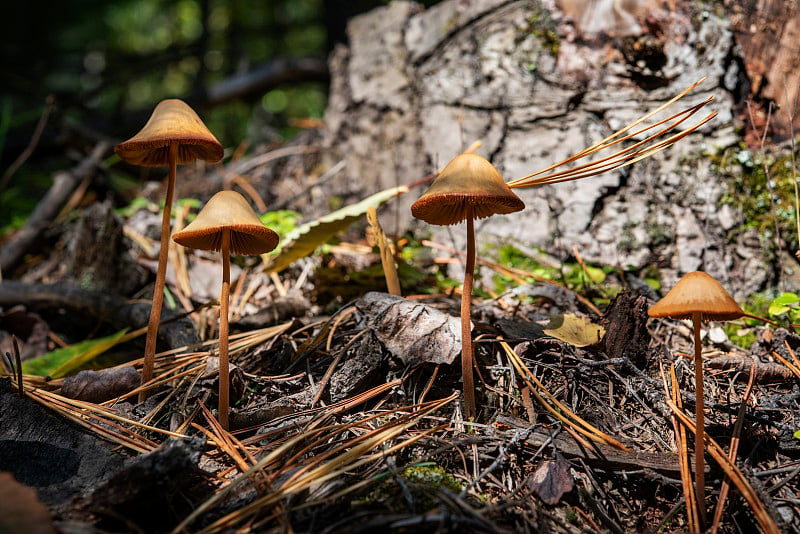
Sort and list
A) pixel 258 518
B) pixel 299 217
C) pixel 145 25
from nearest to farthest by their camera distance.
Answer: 1. pixel 258 518
2. pixel 299 217
3. pixel 145 25

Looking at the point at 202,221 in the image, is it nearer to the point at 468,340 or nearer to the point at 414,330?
the point at 414,330

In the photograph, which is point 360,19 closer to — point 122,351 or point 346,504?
point 122,351

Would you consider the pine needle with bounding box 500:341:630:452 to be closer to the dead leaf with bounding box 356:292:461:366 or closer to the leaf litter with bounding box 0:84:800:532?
the leaf litter with bounding box 0:84:800:532

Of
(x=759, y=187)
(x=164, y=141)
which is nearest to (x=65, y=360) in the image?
(x=164, y=141)

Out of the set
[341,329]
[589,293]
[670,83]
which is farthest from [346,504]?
[670,83]

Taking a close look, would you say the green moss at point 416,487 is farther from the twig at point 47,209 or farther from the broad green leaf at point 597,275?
the twig at point 47,209

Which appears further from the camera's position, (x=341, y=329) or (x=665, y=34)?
(x=665, y=34)

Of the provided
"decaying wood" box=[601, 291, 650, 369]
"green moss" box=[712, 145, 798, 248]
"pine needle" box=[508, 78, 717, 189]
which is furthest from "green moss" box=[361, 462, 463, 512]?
"green moss" box=[712, 145, 798, 248]
